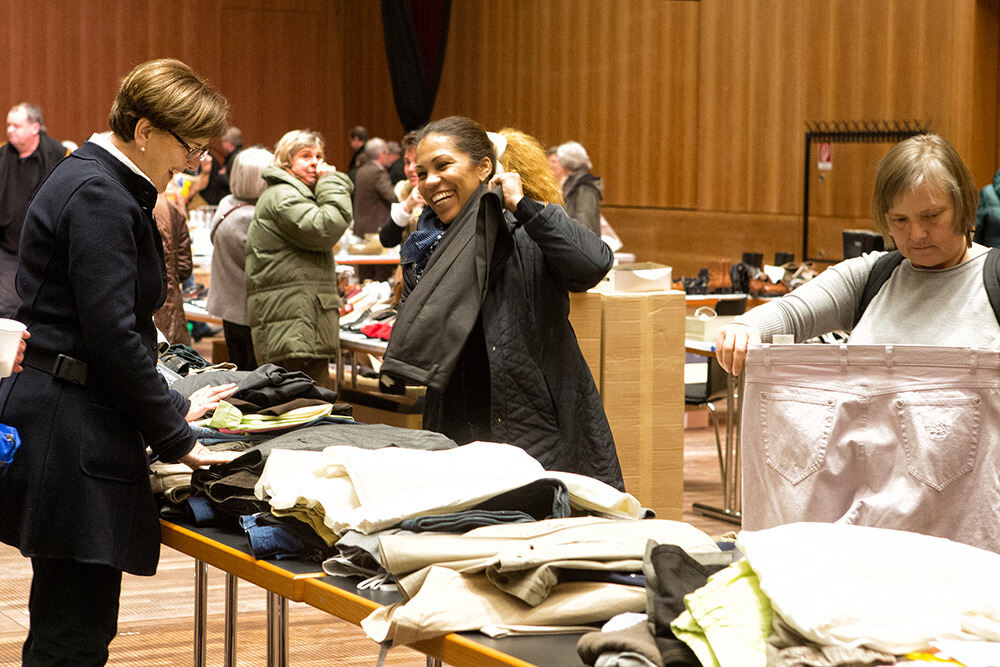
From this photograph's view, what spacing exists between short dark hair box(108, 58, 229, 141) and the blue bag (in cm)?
56

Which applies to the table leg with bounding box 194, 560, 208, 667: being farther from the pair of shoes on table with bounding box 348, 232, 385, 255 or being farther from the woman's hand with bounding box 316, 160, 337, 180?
the pair of shoes on table with bounding box 348, 232, 385, 255

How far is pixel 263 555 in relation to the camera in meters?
2.27

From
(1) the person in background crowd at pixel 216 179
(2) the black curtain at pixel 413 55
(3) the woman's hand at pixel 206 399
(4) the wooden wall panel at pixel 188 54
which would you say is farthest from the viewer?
(2) the black curtain at pixel 413 55

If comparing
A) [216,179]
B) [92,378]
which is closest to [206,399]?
[92,378]

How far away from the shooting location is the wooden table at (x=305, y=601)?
1784mm

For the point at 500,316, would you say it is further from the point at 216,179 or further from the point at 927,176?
the point at 216,179

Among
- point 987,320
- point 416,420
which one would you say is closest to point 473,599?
point 987,320

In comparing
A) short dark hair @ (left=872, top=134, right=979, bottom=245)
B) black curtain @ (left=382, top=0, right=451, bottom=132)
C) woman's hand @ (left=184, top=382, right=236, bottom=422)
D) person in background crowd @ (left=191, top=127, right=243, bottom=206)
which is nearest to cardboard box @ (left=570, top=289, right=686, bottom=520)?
woman's hand @ (left=184, top=382, right=236, bottom=422)

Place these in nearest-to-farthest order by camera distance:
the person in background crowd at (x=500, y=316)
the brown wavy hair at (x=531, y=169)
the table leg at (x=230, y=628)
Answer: the table leg at (x=230, y=628) → the person in background crowd at (x=500, y=316) → the brown wavy hair at (x=531, y=169)

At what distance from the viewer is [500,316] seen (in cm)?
318

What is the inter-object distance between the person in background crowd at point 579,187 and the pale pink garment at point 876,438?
7128mm

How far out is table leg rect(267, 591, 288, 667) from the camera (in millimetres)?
2760

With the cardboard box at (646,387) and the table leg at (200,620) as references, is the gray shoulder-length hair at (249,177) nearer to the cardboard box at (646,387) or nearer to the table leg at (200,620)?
the cardboard box at (646,387)

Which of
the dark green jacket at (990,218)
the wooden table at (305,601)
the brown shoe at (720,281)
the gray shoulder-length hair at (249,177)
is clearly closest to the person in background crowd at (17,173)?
the gray shoulder-length hair at (249,177)
